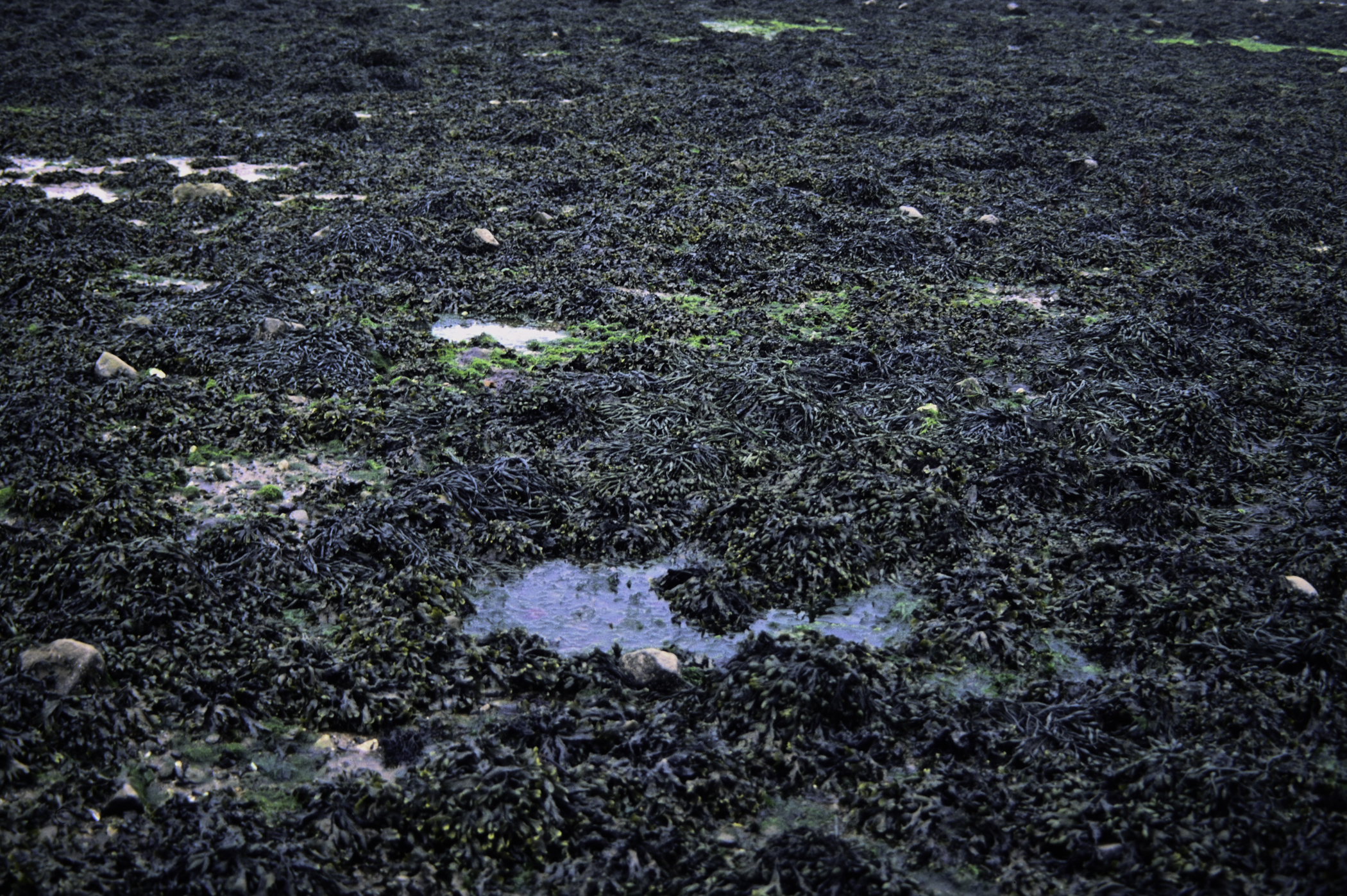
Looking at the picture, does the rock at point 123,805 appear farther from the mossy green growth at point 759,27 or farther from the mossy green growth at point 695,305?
the mossy green growth at point 759,27

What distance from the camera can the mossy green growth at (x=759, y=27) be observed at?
2058 centimetres

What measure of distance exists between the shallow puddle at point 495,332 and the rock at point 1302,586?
491 centimetres

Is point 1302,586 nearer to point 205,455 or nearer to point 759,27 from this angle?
point 205,455

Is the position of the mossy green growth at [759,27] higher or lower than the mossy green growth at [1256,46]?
higher

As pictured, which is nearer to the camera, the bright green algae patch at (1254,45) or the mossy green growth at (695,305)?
the mossy green growth at (695,305)

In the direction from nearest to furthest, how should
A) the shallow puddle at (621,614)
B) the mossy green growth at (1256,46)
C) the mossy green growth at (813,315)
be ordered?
the shallow puddle at (621,614), the mossy green growth at (813,315), the mossy green growth at (1256,46)

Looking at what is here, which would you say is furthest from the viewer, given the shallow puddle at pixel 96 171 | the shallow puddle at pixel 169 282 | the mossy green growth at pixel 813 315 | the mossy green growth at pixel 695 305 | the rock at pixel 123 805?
the shallow puddle at pixel 96 171

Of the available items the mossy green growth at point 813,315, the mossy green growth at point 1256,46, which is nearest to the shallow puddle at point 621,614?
the mossy green growth at point 813,315

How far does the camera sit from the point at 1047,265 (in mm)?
8445

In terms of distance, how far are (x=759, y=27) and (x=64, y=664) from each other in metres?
21.5

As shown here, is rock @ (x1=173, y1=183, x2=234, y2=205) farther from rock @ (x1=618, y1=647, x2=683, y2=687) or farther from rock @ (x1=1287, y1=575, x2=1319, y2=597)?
rock @ (x1=1287, y1=575, x2=1319, y2=597)

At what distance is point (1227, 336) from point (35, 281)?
977 cm

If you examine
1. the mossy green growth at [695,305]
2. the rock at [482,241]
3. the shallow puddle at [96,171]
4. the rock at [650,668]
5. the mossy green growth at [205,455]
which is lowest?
the rock at [650,668]

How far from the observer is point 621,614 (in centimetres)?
419
